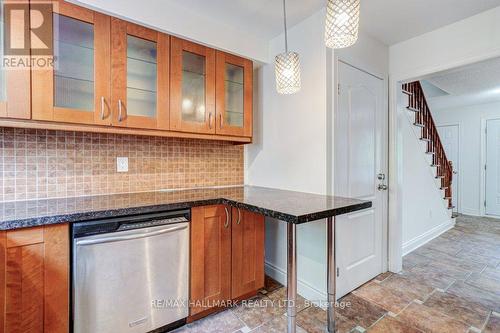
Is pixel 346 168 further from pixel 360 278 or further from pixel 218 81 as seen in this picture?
pixel 218 81

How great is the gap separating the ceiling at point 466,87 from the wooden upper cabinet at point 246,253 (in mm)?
2563

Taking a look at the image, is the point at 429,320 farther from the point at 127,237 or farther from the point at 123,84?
the point at 123,84

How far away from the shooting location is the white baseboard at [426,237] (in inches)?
122

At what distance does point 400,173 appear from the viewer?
249 centimetres

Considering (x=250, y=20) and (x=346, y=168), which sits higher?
(x=250, y=20)

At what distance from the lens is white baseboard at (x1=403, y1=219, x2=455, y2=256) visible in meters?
3.11

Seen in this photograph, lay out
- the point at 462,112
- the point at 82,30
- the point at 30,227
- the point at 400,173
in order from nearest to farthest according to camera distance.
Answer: the point at 30,227 < the point at 82,30 < the point at 400,173 < the point at 462,112

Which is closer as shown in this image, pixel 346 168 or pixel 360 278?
pixel 346 168

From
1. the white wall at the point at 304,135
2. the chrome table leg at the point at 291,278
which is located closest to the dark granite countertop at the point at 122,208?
the chrome table leg at the point at 291,278

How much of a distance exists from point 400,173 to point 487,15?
1.44 m

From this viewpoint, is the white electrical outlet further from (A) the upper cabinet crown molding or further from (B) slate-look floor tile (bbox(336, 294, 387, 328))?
(B) slate-look floor tile (bbox(336, 294, 387, 328))

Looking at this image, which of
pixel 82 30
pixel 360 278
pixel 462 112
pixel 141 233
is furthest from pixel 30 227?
pixel 462 112

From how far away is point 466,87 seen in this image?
12.4ft

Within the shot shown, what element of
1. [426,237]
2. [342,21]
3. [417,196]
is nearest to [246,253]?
[342,21]
